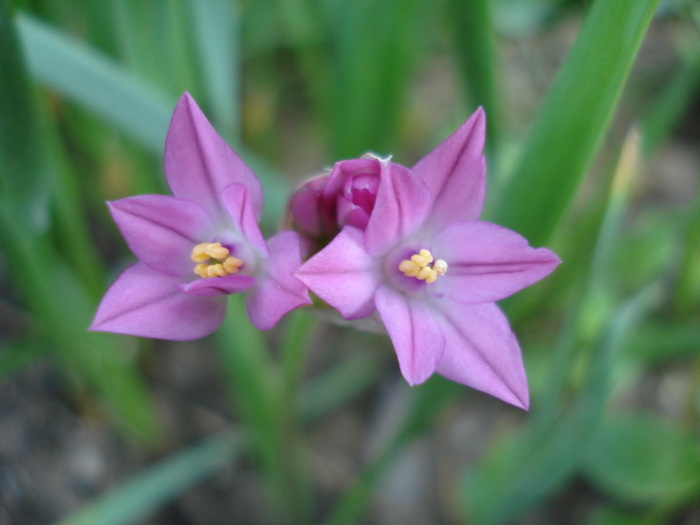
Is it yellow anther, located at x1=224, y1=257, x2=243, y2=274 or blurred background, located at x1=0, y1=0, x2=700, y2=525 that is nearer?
yellow anther, located at x1=224, y1=257, x2=243, y2=274

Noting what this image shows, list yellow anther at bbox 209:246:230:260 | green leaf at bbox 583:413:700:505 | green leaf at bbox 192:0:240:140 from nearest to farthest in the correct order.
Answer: yellow anther at bbox 209:246:230:260 < green leaf at bbox 192:0:240:140 < green leaf at bbox 583:413:700:505

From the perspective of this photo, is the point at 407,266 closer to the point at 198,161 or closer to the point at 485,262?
the point at 485,262

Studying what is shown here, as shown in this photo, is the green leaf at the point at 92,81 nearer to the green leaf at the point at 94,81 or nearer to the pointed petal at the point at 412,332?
the green leaf at the point at 94,81

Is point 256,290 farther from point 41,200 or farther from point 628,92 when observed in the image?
point 628,92

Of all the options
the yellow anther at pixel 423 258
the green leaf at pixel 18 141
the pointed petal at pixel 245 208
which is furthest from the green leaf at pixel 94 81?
the yellow anther at pixel 423 258

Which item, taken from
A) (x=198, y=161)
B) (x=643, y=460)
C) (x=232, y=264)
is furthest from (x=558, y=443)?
(x=198, y=161)

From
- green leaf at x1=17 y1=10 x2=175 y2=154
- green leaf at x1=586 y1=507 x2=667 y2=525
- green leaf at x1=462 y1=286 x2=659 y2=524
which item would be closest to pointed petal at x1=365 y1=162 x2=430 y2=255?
green leaf at x1=462 y1=286 x2=659 y2=524

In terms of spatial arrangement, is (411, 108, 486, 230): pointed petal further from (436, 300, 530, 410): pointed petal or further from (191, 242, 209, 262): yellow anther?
(191, 242, 209, 262): yellow anther
